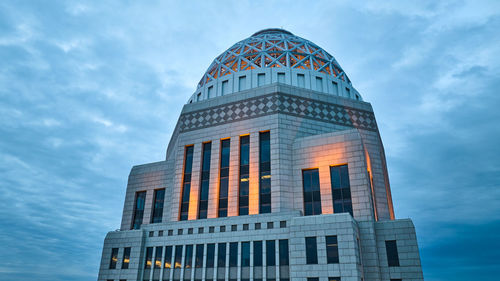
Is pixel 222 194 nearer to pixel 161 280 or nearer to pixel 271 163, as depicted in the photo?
pixel 271 163

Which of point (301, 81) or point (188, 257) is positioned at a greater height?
point (301, 81)

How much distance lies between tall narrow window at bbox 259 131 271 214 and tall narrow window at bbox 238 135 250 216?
1600 millimetres

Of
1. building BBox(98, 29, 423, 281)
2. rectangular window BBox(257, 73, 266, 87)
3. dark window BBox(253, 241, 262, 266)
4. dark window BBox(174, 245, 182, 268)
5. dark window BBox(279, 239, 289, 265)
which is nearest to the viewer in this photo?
building BBox(98, 29, 423, 281)

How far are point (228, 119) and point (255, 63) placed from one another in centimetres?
1170

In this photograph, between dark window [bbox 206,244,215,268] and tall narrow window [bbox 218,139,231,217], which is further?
tall narrow window [bbox 218,139,231,217]

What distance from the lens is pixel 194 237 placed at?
32531 millimetres

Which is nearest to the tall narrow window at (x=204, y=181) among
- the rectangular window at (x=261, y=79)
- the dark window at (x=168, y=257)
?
the dark window at (x=168, y=257)

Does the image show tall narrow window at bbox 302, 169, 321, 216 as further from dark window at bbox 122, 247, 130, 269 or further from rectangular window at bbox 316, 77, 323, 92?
dark window at bbox 122, 247, 130, 269

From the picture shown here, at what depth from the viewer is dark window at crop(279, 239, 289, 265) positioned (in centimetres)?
2845

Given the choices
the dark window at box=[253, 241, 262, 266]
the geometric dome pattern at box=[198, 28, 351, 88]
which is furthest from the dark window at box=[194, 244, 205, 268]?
the geometric dome pattern at box=[198, 28, 351, 88]

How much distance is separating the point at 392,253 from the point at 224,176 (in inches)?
744

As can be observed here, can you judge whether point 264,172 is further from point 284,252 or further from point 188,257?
point 188,257

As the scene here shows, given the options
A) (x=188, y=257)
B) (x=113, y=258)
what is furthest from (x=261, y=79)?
(x=113, y=258)

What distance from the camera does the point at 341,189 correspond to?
32.3 m
